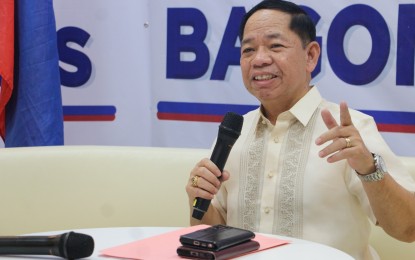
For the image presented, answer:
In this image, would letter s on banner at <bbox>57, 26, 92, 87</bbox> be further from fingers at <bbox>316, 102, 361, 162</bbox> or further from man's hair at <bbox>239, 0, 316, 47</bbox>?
fingers at <bbox>316, 102, 361, 162</bbox>

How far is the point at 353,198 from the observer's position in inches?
87.7

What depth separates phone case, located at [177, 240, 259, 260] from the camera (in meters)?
1.63

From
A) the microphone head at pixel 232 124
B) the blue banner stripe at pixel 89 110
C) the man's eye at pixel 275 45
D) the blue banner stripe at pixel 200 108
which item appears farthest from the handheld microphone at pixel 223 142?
the blue banner stripe at pixel 89 110

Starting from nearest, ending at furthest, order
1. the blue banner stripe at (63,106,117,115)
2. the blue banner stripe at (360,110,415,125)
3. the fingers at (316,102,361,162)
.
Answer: the fingers at (316,102,361,162)
the blue banner stripe at (360,110,415,125)
the blue banner stripe at (63,106,117,115)

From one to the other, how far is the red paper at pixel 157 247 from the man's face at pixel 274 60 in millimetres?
600

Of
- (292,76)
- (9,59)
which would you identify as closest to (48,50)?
(9,59)

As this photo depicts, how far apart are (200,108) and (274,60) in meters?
1.30

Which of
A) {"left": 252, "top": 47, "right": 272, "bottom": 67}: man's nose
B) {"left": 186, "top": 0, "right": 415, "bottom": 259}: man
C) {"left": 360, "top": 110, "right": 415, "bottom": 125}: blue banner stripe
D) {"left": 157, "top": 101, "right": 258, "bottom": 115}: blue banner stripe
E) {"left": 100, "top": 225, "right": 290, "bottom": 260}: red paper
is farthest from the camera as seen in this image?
{"left": 157, "top": 101, "right": 258, "bottom": 115}: blue banner stripe

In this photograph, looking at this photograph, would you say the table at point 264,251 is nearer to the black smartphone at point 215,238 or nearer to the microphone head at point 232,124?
the black smartphone at point 215,238

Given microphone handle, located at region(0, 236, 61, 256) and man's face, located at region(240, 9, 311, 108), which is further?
man's face, located at region(240, 9, 311, 108)

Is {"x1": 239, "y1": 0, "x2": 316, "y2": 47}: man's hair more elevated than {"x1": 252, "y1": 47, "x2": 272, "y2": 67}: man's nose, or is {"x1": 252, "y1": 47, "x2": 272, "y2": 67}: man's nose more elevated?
→ {"x1": 239, "y1": 0, "x2": 316, "y2": 47}: man's hair

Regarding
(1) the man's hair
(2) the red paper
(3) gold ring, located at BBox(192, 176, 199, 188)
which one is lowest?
(2) the red paper

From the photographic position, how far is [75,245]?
1582 millimetres

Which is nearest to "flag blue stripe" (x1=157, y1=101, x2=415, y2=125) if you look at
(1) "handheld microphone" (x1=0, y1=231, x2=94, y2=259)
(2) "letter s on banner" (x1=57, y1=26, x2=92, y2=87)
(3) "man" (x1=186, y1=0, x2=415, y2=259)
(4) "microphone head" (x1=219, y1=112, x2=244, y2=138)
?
(2) "letter s on banner" (x1=57, y1=26, x2=92, y2=87)
